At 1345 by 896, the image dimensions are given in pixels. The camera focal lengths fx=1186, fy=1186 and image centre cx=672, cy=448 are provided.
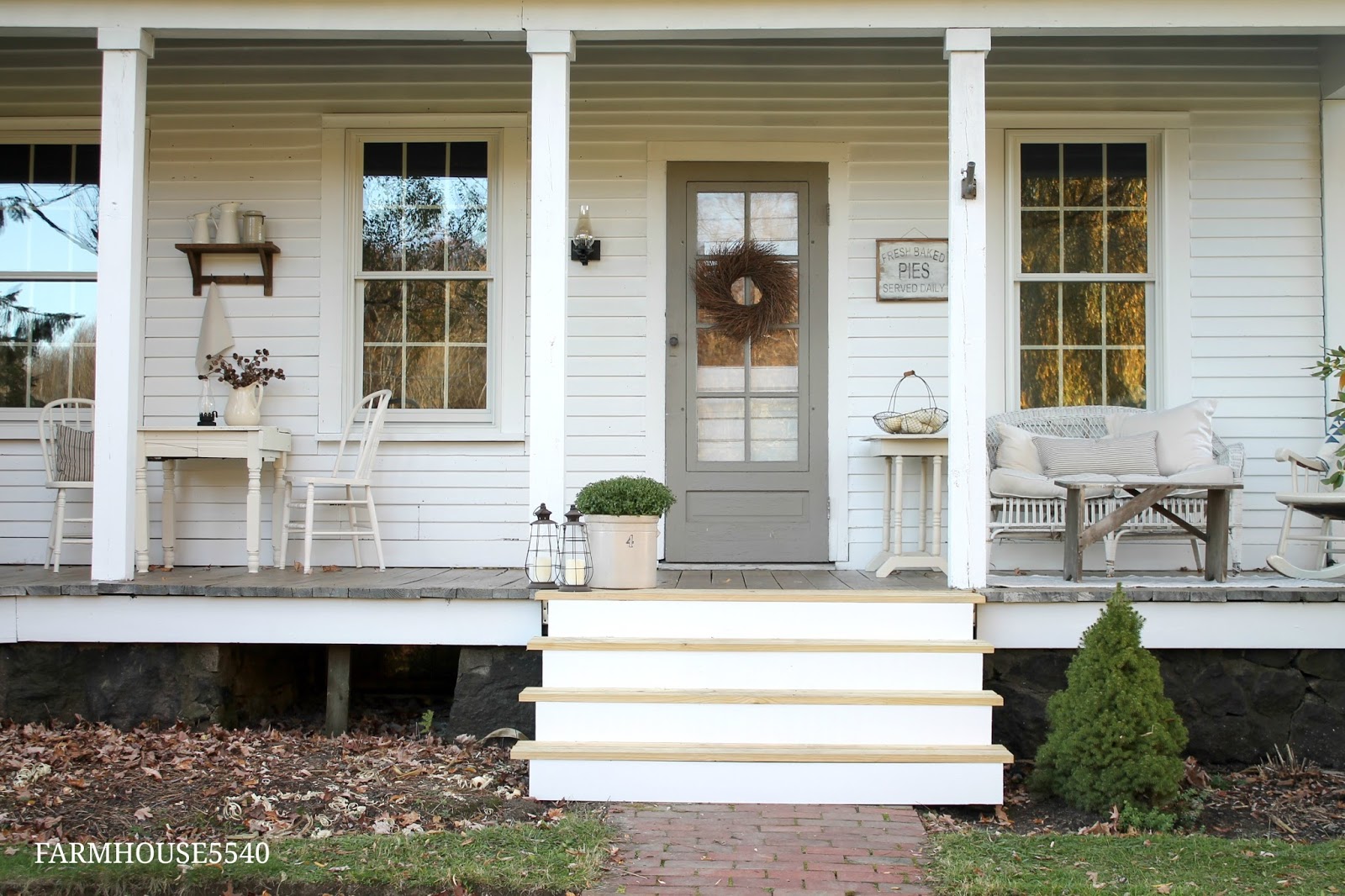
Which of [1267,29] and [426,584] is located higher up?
[1267,29]

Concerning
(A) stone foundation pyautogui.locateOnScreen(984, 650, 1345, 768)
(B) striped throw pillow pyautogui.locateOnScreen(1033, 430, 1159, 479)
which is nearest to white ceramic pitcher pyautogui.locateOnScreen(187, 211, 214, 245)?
(B) striped throw pillow pyautogui.locateOnScreen(1033, 430, 1159, 479)

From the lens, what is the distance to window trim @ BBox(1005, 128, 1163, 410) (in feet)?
18.9

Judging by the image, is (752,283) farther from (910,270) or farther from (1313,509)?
(1313,509)

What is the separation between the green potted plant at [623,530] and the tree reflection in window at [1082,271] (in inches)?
92.5

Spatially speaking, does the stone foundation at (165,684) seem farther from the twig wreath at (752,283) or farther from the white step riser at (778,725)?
the twig wreath at (752,283)

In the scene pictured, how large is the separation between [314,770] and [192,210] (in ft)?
10.2

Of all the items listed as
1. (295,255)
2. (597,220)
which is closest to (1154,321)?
(597,220)

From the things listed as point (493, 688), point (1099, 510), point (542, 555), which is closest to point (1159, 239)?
point (1099, 510)

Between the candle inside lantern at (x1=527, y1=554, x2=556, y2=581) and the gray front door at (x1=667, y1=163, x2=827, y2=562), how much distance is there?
55.6 inches

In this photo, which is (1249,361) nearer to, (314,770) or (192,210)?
(314,770)

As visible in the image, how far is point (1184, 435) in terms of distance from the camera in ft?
17.5

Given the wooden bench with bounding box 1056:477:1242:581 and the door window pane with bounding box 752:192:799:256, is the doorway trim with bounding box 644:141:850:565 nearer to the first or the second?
the door window pane with bounding box 752:192:799:256

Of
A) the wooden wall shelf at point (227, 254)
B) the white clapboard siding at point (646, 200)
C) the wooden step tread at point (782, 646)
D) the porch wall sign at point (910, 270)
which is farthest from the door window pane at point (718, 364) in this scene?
the wooden wall shelf at point (227, 254)

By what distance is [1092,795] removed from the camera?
147 inches
